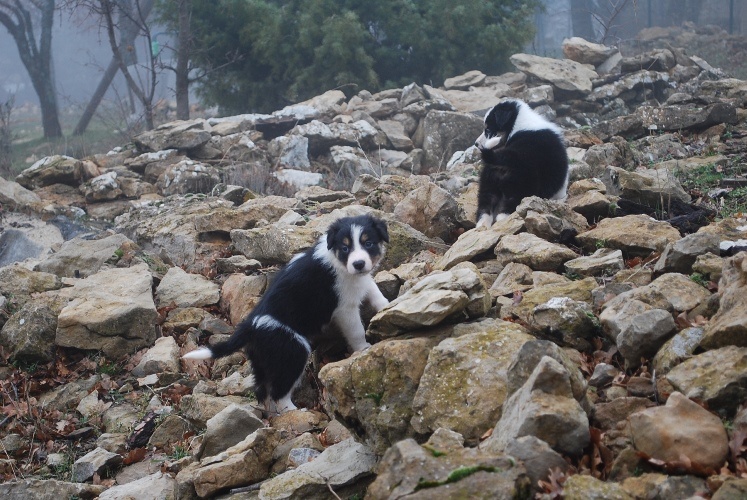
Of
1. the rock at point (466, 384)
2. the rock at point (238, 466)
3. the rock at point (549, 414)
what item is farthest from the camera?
the rock at point (238, 466)

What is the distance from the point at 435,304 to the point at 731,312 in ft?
5.30

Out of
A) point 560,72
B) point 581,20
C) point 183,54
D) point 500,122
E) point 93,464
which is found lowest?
point 93,464

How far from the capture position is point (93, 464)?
5.31 meters

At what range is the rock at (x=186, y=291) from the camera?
301 inches

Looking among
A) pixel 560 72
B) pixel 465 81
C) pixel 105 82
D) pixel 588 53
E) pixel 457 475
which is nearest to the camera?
pixel 457 475

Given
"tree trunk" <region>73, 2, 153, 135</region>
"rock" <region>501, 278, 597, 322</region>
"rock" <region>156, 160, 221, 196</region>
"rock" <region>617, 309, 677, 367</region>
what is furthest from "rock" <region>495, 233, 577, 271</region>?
"tree trunk" <region>73, 2, 153, 135</region>

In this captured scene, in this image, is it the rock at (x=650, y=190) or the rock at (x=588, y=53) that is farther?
the rock at (x=588, y=53)

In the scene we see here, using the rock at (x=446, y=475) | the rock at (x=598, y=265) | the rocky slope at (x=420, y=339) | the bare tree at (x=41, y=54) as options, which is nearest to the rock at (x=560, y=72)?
the rocky slope at (x=420, y=339)

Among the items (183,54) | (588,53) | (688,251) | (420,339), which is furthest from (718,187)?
(183,54)

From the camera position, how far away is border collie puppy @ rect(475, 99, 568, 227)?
7.35 m

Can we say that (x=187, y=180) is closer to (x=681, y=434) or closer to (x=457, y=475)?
(x=457, y=475)

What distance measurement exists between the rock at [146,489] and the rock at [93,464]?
0.57 m

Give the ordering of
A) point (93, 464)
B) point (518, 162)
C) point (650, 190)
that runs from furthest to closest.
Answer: point (518, 162), point (650, 190), point (93, 464)

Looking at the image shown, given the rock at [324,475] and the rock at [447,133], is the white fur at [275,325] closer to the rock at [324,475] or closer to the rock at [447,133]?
the rock at [324,475]
